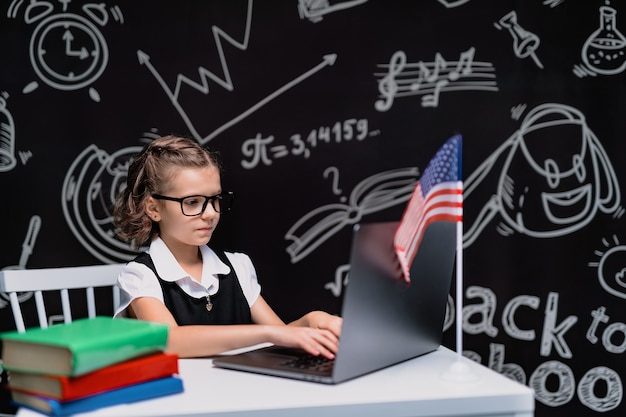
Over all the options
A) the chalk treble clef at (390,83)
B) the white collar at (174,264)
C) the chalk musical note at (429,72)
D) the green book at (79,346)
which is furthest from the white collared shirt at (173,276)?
the chalk musical note at (429,72)

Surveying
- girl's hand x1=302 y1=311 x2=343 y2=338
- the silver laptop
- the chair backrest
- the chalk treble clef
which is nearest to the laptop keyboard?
the silver laptop

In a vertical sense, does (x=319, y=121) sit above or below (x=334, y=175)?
above

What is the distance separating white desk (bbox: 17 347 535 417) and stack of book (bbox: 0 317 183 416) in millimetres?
24

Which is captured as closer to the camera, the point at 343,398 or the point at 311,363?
the point at 343,398

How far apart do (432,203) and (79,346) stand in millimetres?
665

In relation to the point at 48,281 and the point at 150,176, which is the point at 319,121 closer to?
the point at 150,176

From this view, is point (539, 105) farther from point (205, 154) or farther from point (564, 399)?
point (205, 154)

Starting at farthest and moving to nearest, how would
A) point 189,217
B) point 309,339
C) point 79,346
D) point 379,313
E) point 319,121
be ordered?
1. point 319,121
2. point 189,217
3. point 309,339
4. point 379,313
5. point 79,346

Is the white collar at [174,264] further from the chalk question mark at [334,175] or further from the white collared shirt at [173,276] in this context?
the chalk question mark at [334,175]

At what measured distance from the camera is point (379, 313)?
124 cm

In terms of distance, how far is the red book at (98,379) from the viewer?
41.6 inches

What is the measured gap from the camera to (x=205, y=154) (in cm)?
196

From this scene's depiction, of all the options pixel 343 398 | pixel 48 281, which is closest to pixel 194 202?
pixel 48 281

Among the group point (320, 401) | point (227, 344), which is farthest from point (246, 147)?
point (320, 401)
